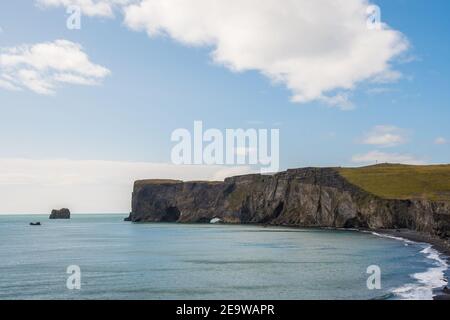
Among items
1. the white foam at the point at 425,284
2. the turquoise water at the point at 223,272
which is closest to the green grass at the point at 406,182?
the turquoise water at the point at 223,272

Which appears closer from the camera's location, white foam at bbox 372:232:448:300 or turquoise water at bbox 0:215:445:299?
white foam at bbox 372:232:448:300

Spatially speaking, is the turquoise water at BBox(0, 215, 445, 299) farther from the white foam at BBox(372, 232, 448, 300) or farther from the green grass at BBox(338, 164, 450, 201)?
the green grass at BBox(338, 164, 450, 201)

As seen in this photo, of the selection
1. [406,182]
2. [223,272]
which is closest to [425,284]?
[223,272]

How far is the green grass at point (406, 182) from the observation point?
15862cm

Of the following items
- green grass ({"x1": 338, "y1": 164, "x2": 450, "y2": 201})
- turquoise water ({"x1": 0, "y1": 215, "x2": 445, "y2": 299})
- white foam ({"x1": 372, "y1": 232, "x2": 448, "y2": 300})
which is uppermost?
green grass ({"x1": 338, "y1": 164, "x2": 450, "y2": 201})

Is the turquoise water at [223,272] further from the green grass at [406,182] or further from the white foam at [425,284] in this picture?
the green grass at [406,182]

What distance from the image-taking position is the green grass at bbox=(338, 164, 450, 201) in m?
159

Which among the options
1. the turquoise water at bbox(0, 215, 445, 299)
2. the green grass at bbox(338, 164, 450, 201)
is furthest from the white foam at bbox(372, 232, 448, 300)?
the green grass at bbox(338, 164, 450, 201)

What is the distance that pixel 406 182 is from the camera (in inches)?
6964

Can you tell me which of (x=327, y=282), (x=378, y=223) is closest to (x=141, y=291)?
(x=327, y=282)

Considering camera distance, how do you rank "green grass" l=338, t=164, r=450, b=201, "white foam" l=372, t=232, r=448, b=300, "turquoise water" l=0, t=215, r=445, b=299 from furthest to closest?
1. "green grass" l=338, t=164, r=450, b=201
2. "turquoise water" l=0, t=215, r=445, b=299
3. "white foam" l=372, t=232, r=448, b=300

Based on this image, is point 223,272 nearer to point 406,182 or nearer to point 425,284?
point 425,284
